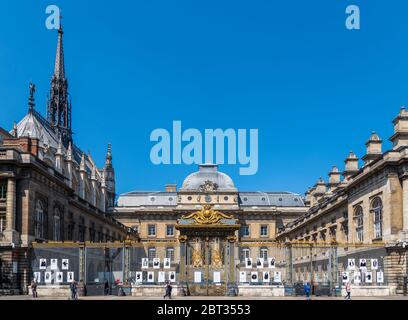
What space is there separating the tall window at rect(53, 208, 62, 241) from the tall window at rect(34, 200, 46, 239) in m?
3.57

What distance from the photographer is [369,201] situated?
55219 mm

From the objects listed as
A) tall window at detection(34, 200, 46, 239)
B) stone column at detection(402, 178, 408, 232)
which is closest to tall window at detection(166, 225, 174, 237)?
tall window at detection(34, 200, 46, 239)

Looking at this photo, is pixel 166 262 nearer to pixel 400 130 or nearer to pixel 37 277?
pixel 37 277

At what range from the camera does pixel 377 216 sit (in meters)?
53.8

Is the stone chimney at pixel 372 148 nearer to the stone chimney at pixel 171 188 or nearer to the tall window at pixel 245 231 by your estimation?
the tall window at pixel 245 231

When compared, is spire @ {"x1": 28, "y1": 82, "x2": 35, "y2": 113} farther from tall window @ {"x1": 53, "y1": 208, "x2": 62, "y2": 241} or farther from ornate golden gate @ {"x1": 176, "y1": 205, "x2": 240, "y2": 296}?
ornate golden gate @ {"x1": 176, "y1": 205, "x2": 240, "y2": 296}

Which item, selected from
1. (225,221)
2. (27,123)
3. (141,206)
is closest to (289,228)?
(141,206)

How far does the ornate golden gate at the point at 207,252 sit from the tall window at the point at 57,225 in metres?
18.4

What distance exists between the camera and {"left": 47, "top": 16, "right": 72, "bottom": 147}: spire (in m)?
110

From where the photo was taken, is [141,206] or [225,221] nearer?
[225,221]

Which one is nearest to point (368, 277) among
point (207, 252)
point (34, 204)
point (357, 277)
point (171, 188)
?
point (357, 277)

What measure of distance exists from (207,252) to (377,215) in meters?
16.6

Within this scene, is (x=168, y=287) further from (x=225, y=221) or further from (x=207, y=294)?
(x=225, y=221)
